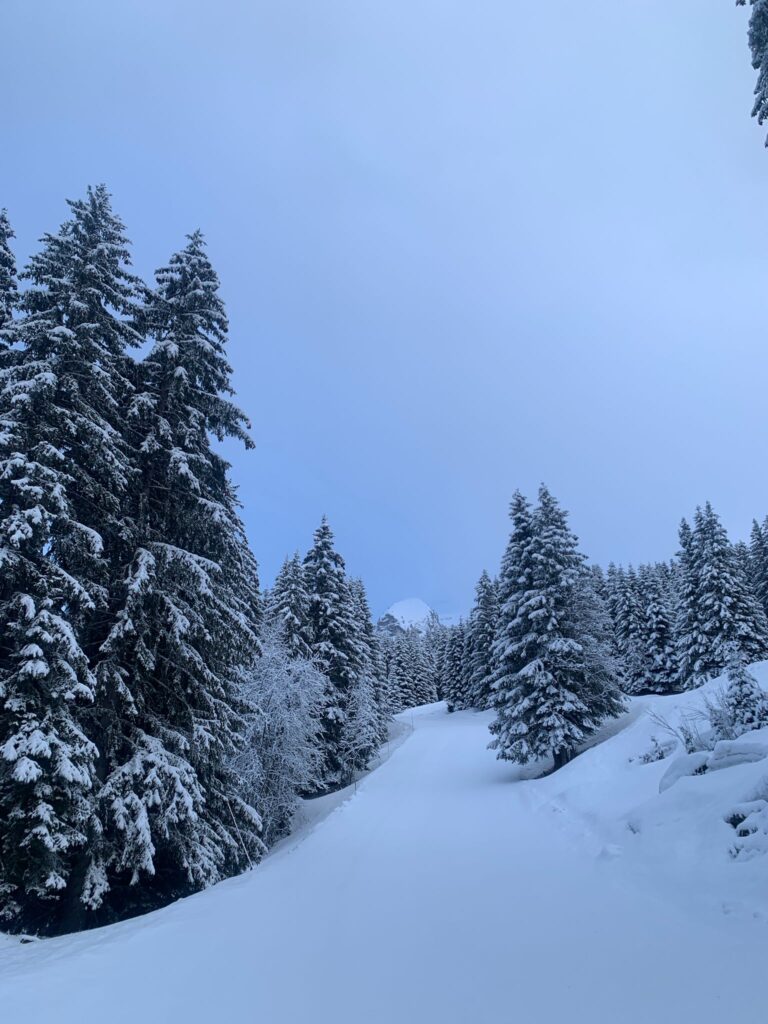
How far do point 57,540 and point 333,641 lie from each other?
19492 millimetres

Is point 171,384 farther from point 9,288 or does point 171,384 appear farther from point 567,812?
point 567,812

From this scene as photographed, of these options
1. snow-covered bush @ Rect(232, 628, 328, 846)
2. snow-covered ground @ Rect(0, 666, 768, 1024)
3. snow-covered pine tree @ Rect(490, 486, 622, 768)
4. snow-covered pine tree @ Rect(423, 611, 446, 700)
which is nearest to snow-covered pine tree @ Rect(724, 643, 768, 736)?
snow-covered ground @ Rect(0, 666, 768, 1024)

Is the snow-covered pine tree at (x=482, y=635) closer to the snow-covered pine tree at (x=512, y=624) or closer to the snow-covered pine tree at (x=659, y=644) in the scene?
the snow-covered pine tree at (x=659, y=644)

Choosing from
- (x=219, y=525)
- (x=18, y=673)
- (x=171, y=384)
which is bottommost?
(x=18, y=673)

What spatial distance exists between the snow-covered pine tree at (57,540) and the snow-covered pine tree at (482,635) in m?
41.4

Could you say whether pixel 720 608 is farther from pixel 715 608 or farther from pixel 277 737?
pixel 277 737

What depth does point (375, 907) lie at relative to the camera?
719 centimetres

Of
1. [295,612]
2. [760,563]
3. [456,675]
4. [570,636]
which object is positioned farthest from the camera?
[456,675]

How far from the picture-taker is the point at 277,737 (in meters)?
18.3

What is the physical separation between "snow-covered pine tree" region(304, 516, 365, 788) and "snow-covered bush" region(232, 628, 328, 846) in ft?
17.8

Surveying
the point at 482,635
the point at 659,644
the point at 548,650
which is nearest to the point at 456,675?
the point at 482,635

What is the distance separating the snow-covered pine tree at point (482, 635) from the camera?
162 ft

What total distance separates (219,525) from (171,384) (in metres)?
3.54

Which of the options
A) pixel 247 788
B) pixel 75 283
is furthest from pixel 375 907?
pixel 75 283
